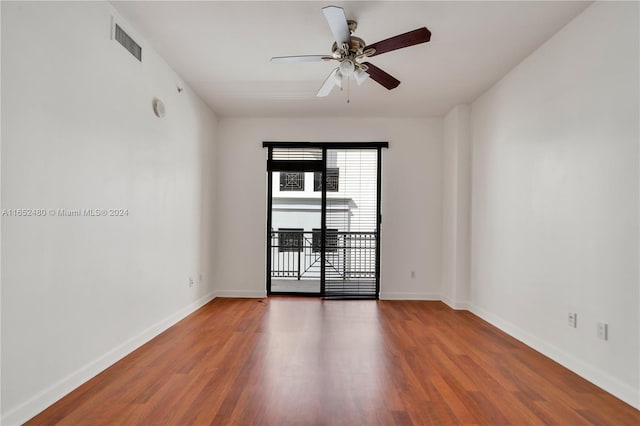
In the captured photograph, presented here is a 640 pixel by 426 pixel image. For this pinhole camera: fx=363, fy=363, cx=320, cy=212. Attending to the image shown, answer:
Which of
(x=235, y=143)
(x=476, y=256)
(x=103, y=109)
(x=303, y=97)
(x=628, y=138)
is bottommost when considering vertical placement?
(x=476, y=256)

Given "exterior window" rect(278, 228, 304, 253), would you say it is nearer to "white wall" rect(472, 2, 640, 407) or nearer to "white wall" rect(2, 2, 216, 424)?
"white wall" rect(2, 2, 216, 424)

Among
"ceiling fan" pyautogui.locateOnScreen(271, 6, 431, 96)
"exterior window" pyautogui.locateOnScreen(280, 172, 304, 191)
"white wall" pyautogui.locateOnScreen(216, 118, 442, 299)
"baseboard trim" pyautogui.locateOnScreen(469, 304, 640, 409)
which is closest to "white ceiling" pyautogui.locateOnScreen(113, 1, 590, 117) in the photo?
"ceiling fan" pyautogui.locateOnScreen(271, 6, 431, 96)

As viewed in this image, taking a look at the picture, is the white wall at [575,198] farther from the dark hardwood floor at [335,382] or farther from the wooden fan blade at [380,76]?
the wooden fan blade at [380,76]

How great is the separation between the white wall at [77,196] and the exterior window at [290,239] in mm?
2508

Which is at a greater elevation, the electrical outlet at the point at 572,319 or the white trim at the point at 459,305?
the electrical outlet at the point at 572,319

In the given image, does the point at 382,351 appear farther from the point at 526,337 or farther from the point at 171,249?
the point at 171,249

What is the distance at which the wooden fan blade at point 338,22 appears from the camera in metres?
2.19

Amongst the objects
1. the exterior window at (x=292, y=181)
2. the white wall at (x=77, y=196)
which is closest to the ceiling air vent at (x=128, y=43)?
the white wall at (x=77, y=196)

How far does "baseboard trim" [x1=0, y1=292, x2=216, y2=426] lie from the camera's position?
1.85 metres

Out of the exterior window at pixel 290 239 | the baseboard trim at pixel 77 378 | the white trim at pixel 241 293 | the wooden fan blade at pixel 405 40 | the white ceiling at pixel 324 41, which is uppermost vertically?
the white ceiling at pixel 324 41

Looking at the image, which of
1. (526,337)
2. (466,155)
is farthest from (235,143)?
(526,337)

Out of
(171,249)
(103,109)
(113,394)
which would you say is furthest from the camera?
(171,249)

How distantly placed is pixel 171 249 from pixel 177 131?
1286mm

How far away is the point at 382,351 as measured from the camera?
3049 mm
